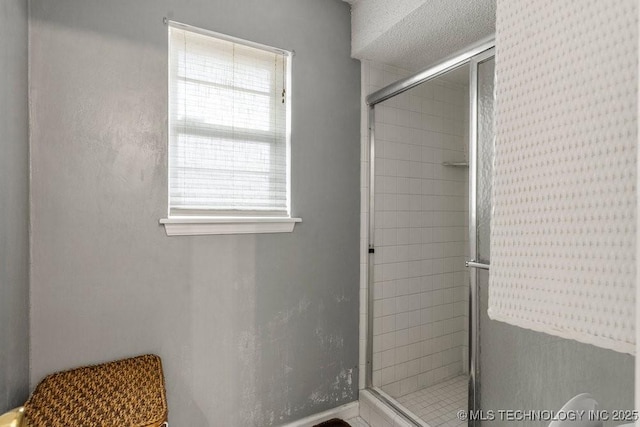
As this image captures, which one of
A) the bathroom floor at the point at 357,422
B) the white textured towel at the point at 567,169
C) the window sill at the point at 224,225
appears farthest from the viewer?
the bathroom floor at the point at 357,422

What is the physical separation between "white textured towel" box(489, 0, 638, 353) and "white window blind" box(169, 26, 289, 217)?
1435 mm

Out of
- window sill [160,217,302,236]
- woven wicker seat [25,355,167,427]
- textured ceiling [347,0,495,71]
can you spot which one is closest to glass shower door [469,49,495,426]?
textured ceiling [347,0,495,71]

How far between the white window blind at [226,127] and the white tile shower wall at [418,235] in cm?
60

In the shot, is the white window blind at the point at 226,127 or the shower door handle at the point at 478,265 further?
the white window blind at the point at 226,127

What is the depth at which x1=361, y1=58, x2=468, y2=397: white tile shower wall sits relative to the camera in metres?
2.19

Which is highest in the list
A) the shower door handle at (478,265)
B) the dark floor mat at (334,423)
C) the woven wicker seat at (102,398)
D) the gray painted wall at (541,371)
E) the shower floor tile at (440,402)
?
the shower door handle at (478,265)

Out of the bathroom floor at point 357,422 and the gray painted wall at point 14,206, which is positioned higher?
the gray painted wall at point 14,206

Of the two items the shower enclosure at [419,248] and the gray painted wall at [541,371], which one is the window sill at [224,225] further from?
the gray painted wall at [541,371]

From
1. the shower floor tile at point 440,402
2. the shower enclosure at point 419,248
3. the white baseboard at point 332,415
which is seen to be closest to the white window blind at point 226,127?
the shower enclosure at point 419,248

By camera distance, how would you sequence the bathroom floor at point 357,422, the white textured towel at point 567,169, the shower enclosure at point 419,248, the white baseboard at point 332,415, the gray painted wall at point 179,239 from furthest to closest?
the shower enclosure at point 419,248 → the bathroom floor at point 357,422 → the white baseboard at point 332,415 → the gray painted wall at point 179,239 → the white textured towel at point 567,169

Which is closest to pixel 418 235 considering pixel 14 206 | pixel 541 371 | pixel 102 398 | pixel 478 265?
pixel 478 265

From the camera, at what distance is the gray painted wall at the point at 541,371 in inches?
41.3

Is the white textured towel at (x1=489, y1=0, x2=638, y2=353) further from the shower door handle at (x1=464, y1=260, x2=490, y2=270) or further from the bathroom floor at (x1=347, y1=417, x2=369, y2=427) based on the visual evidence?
the bathroom floor at (x1=347, y1=417, x2=369, y2=427)

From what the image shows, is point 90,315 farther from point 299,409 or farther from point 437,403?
point 437,403
